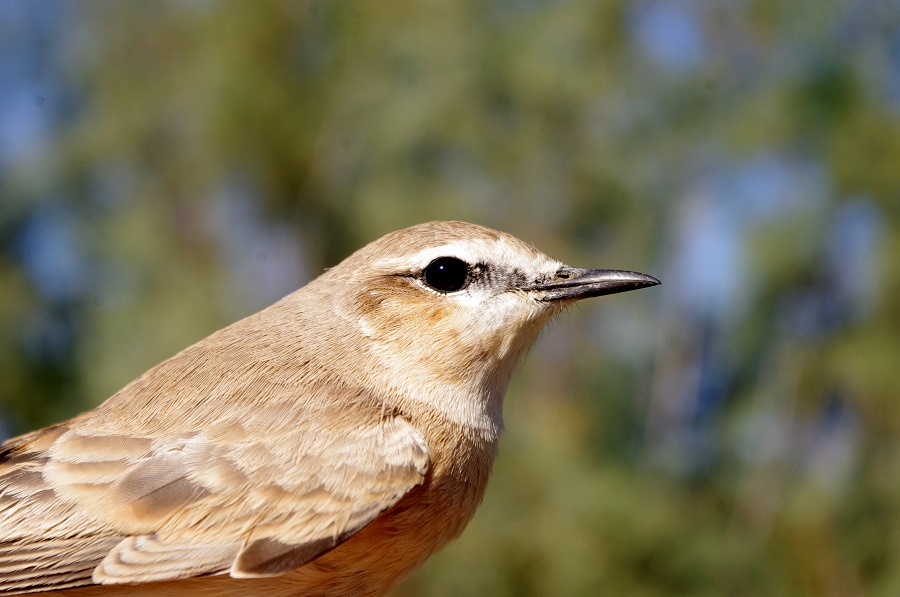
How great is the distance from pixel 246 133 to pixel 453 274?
212 inches

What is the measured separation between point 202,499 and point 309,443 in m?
0.31

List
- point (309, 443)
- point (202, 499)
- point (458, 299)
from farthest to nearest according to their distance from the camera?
point (458, 299) < point (309, 443) < point (202, 499)

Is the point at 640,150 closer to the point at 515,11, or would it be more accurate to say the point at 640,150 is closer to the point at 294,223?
the point at 515,11

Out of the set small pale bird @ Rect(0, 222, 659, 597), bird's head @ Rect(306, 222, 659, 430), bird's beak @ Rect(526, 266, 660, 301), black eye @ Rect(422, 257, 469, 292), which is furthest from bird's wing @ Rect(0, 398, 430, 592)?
bird's beak @ Rect(526, 266, 660, 301)

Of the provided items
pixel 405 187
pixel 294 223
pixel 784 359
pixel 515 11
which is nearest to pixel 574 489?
pixel 784 359

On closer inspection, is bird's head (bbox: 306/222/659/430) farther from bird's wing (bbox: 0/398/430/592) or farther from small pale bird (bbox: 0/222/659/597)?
bird's wing (bbox: 0/398/430/592)

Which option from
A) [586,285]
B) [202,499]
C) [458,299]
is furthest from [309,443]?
[586,285]

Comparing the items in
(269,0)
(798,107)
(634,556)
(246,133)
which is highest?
(269,0)

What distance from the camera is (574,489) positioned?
6.82m

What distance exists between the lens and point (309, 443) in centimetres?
247

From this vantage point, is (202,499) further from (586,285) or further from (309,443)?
(586,285)

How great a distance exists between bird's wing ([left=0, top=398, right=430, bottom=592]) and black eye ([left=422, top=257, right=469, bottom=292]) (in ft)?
1.63

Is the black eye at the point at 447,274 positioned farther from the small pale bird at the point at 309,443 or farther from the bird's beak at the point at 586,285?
the bird's beak at the point at 586,285

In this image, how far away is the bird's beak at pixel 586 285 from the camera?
9.35ft
